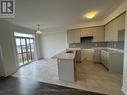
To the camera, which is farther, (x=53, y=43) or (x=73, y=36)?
(x=53, y=43)

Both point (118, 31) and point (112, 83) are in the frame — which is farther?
point (118, 31)

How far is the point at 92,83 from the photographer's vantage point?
288cm

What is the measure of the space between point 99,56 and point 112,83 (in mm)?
2492

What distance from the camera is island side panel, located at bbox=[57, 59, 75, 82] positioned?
3045 millimetres

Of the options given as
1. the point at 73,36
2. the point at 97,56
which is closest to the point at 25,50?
the point at 73,36

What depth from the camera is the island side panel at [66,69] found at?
3045 mm

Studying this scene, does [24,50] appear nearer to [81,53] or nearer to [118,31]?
[81,53]

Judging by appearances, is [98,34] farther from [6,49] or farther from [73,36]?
[6,49]

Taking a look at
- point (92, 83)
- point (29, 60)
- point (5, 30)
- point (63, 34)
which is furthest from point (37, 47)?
point (92, 83)

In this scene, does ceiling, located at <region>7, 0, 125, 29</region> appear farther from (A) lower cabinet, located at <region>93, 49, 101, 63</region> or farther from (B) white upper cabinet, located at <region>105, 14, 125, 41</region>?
(A) lower cabinet, located at <region>93, 49, 101, 63</region>

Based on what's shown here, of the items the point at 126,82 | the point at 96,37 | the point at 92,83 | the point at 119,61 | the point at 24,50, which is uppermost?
the point at 96,37

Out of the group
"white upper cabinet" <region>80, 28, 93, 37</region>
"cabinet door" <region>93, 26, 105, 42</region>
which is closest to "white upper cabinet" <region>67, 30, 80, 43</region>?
"white upper cabinet" <region>80, 28, 93, 37</region>

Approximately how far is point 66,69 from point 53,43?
14.3 ft

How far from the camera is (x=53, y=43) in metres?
7.20
